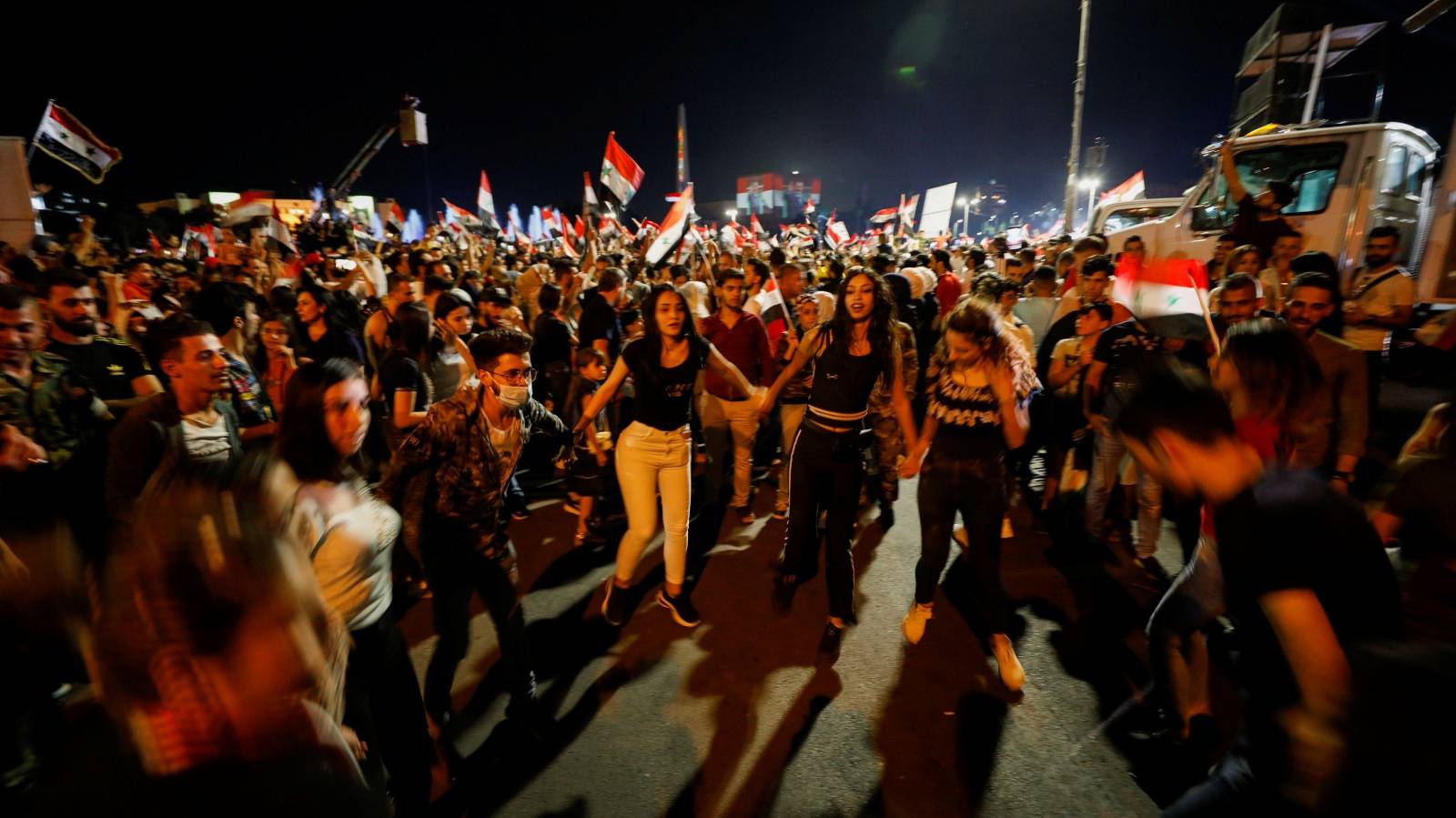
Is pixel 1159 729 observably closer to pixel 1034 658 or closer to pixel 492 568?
pixel 1034 658

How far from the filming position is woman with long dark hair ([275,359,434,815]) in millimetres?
1965

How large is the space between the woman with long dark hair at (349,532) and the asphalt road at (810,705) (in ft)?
2.65

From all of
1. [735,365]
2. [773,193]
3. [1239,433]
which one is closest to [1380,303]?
[1239,433]

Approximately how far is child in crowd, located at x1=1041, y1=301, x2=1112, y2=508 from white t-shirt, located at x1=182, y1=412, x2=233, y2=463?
529cm

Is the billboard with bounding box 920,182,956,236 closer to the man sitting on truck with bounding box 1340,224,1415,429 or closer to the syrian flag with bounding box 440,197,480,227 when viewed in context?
the man sitting on truck with bounding box 1340,224,1415,429

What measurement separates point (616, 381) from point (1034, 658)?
2977 mm

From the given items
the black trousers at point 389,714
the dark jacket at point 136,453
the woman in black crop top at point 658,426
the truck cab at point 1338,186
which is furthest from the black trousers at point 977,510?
the truck cab at point 1338,186

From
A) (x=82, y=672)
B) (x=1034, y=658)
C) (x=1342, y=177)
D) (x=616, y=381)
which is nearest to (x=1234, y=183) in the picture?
(x=1342, y=177)

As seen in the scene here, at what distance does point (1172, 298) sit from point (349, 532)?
12.2ft

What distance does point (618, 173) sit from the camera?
29.2 ft

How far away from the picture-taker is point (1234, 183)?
7367 millimetres

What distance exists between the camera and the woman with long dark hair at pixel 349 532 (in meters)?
1.96

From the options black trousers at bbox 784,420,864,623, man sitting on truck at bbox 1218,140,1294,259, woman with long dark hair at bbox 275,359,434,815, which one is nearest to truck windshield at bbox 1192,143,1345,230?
man sitting on truck at bbox 1218,140,1294,259

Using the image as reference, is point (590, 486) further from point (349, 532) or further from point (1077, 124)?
point (1077, 124)
